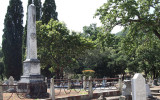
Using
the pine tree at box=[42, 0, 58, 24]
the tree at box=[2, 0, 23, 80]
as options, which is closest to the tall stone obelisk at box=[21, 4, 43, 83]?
the pine tree at box=[42, 0, 58, 24]

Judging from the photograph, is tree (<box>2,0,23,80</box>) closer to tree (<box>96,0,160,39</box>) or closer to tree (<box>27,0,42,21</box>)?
tree (<box>27,0,42,21</box>)

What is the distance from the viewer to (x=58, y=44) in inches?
1104

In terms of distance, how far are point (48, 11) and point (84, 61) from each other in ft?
45.1

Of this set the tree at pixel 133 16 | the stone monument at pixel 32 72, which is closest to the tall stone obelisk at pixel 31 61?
the stone monument at pixel 32 72

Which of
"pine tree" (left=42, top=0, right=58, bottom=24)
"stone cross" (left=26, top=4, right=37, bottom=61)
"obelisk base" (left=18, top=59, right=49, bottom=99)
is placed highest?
"pine tree" (left=42, top=0, right=58, bottom=24)

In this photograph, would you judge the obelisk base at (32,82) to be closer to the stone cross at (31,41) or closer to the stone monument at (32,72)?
the stone monument at (32,72)

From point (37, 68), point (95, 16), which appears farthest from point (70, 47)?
point (37, 68)

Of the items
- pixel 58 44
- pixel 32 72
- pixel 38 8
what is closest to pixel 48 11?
pixel 38 8

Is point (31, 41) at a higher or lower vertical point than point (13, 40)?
lower

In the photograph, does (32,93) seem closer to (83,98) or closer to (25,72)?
(25,72)

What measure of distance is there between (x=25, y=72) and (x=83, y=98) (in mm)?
5444

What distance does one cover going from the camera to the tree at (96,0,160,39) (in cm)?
1555

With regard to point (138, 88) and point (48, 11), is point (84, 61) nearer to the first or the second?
point (48, 11)

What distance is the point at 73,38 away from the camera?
2906 cm
